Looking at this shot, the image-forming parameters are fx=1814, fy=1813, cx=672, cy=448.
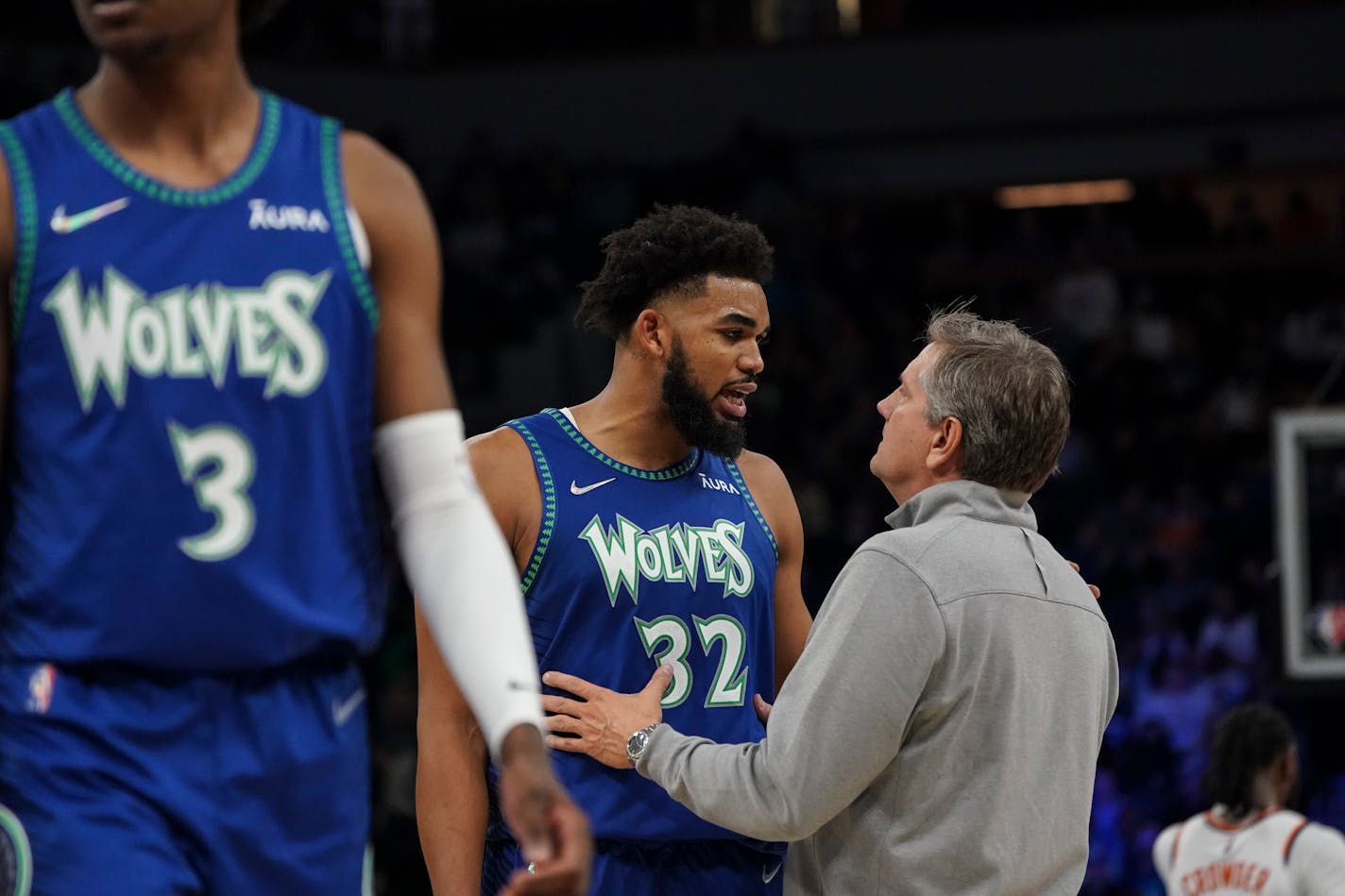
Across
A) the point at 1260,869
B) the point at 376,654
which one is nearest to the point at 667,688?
the point at 1260,869

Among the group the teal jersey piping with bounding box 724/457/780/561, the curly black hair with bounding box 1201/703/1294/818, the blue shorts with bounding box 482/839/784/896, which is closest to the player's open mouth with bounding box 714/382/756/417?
the teal jersey piping with bounding box 724/457/780/561

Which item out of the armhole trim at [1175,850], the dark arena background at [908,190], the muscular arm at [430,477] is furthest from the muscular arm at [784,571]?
the dark arena background at [908,190]

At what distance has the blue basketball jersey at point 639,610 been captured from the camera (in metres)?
3.52

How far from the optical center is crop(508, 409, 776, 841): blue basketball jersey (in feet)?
11.6

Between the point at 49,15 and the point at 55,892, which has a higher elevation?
the point at 49,15

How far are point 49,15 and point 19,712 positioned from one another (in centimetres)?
1395

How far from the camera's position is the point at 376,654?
1186 cm

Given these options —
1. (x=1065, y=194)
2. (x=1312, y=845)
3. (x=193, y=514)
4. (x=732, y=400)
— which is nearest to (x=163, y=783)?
A: (x=193, y=514)

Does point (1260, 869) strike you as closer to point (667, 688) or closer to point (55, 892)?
point (667, 688)

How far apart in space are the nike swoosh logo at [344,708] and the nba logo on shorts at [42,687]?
33cm

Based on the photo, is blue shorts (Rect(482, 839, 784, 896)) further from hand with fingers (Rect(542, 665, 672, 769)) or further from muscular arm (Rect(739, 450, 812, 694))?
muscular arm (Rect(739, 450, 812, 694))

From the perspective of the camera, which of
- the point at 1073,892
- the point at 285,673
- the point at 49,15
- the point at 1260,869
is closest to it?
the point at 285,673

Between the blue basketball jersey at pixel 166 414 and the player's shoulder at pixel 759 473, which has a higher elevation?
the blue basketball jersey at pixel 166 414

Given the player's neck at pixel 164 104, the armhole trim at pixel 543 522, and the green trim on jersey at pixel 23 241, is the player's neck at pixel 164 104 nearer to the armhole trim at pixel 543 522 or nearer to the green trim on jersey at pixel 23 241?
the green trim on jersey at pixel 23 241
